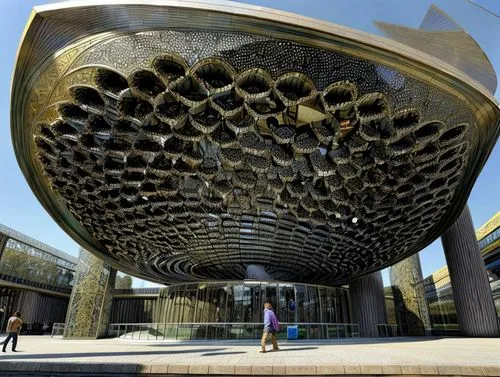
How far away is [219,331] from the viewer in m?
18.8

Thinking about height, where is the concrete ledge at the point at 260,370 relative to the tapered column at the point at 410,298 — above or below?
below

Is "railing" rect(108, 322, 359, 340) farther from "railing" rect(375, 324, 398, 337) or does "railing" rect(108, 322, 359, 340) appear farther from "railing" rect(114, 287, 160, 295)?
Result: "railing" rect(114, 287, 160, 295)

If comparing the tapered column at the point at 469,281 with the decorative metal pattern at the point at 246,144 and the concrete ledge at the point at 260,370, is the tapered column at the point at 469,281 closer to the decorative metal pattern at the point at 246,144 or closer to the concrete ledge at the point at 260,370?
the decorative metal pattern at the point at 246,144

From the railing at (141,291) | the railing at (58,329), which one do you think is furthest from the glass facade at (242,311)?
the railing at (141,291)

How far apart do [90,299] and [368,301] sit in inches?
1039

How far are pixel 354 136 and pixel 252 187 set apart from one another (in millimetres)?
5571

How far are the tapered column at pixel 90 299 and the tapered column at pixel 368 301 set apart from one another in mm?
24210

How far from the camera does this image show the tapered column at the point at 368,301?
33812 millimetres

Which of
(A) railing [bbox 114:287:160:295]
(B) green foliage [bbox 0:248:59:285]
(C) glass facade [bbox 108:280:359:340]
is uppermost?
(B) green foliage [bbox 0:248:59:285]

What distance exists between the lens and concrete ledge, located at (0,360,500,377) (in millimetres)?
6613

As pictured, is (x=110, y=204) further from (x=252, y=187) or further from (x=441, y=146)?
(x=441, y=146)

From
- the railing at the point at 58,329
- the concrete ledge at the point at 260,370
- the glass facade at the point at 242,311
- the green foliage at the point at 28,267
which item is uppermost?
the green foliage at the point at 28,267

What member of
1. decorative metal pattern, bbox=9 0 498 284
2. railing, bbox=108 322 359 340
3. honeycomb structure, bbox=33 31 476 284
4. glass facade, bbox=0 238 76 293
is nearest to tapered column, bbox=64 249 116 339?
decorative metal pattern, bbox=9 0 498 284

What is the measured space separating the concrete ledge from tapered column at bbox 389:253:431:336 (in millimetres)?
30695
